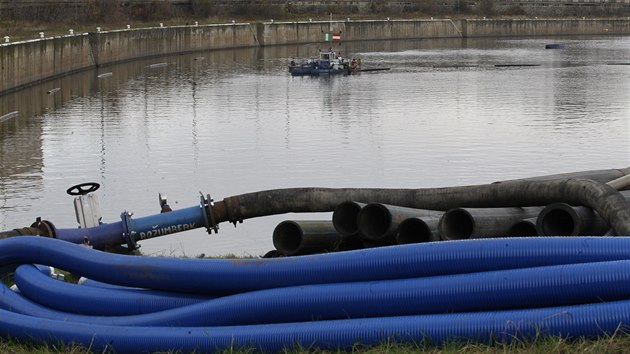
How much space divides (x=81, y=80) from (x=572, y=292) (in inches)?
2381

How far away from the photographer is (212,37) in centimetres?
10119

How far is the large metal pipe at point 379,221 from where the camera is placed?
10.4 metres

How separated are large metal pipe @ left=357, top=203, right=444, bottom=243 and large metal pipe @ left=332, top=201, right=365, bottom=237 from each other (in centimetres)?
23

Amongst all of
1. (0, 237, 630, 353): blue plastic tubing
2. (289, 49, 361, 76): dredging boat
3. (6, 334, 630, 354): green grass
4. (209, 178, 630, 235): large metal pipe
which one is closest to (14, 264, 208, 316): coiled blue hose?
(0, 237, 630, 353): blue plastic tubing

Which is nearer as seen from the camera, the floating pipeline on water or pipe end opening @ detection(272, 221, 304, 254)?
the floating pipeline on water

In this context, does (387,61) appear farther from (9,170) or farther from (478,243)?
(478,243)

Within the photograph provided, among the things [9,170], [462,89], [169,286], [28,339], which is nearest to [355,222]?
[169,286]

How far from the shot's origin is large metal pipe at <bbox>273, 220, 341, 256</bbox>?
1112 centimetres

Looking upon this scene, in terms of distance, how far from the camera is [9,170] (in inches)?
1264

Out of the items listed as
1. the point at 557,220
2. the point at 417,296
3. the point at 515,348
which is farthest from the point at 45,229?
the point at 515,348

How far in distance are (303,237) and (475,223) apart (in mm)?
1839

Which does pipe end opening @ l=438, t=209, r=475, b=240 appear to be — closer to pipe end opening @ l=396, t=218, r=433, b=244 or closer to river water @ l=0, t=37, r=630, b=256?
pipe end opening @ l=396, t=218, r=433, b=244

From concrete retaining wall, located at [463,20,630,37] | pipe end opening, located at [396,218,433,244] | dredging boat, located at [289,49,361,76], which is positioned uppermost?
pipe end opening, located at [396,218,433,244]

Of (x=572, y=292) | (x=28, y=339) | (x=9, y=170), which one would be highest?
(x=572, y=292)
